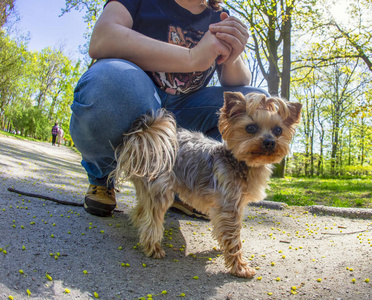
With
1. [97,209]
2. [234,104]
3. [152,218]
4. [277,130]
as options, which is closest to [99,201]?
[97,209]

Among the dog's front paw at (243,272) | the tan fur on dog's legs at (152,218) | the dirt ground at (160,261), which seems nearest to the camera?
the dirt ground at (160,261)

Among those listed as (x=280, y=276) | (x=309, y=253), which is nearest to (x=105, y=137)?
(x=280, y=276)

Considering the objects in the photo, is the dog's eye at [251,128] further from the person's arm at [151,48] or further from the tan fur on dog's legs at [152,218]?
the tan fur on dog's legs at [152,218]

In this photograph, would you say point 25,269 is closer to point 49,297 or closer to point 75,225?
point 49,297

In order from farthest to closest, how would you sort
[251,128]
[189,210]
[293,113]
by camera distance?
[189,210] → [293,113] → [251,128]

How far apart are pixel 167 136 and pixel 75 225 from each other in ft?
4.46

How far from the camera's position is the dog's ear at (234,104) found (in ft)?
9.06

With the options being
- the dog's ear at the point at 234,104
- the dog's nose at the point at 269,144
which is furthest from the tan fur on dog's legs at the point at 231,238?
the dog's ear at the point at 234,104

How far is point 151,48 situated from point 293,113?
1.50 m

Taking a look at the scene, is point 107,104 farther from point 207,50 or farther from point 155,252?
point 155,252

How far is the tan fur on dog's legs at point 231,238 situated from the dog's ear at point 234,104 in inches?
Result: 37.0

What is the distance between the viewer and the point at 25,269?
6.46 feet

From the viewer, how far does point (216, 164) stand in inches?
112

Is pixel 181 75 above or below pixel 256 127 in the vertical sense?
above
